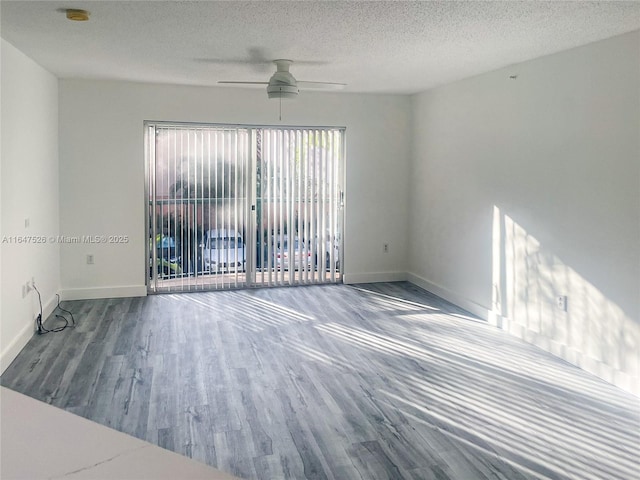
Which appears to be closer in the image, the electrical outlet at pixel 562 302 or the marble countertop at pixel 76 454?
the marble countertop at pixel 76 454

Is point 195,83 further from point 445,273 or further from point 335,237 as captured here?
point 445,273

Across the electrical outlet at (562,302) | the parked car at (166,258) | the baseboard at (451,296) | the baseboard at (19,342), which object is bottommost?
the baseboard at (19,342)

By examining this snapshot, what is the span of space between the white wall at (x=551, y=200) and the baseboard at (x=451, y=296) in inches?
0.9

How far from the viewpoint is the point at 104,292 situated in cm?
619

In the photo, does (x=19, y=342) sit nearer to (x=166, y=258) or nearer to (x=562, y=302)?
(x=166, y=258)

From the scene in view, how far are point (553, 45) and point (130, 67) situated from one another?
3645mm

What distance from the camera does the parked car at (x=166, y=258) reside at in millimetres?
6371

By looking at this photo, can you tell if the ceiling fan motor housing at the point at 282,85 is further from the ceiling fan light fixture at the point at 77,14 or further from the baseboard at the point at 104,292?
the baseboard at the point at 104,292

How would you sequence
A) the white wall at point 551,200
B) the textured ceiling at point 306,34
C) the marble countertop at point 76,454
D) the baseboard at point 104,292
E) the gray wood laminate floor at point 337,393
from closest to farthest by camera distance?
the marble countertop at point 76,454 < the gray wood laminate floor at point 337,393 < the textured ceiling at point 306,34 < the white wall at point 551,200 < the baseboard at point 104,292

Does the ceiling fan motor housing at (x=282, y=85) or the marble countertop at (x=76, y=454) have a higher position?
the ceiling fan motor housing at (x=282, y=85)

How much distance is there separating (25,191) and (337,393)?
3.11 metres

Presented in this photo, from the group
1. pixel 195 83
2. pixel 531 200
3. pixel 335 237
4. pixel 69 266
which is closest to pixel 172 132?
pixel 195 83

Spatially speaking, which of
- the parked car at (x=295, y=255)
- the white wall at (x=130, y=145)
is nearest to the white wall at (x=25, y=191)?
the white wall at (x=130, y=145)

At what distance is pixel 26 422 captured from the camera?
96 cm
